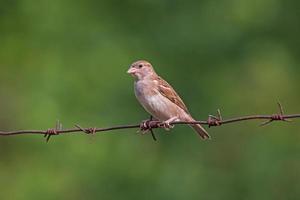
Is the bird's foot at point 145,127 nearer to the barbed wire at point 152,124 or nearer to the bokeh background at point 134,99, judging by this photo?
the barbed wire at point 152,124

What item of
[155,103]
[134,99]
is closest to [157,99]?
[155,103]

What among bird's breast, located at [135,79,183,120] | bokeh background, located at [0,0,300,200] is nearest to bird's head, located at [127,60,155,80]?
bird's breast, located at [135,79,183,120]

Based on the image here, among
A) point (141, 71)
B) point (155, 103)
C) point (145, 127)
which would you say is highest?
point (141, 71)

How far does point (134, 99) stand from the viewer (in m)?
17.3

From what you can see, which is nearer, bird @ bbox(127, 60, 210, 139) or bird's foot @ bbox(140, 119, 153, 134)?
bird's foot @ bbox(140, 119, 153, 134)

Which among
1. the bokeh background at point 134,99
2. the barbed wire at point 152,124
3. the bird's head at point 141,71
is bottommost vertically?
the barbed wire at point 152,124

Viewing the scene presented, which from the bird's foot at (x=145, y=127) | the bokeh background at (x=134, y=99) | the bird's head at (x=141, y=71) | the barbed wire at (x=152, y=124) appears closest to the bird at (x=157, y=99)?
the bird's head at (x=141, y=71)

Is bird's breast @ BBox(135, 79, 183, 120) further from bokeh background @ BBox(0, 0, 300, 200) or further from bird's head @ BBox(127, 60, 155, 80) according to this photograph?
bokeh background @ BBox(0, 0, 300, 200)

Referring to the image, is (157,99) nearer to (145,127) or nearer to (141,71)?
(141,71)

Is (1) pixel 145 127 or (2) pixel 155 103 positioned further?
(2) pixel 155 103

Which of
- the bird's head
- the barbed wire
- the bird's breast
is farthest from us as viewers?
the bird's head

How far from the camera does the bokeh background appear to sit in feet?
53.8

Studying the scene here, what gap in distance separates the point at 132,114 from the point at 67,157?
135 cm

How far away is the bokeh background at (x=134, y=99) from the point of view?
646 inches
